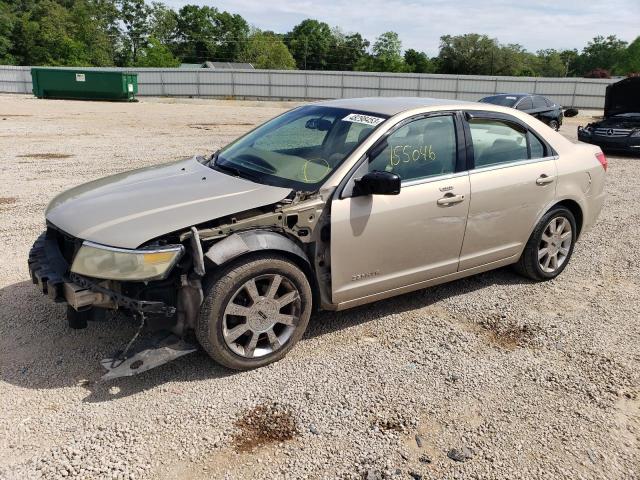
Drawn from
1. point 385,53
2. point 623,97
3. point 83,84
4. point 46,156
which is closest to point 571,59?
point 385,53

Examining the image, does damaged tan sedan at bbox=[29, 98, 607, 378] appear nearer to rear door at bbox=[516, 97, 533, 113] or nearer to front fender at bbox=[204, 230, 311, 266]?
front fender at bbox=[204, 230, 311, 266]

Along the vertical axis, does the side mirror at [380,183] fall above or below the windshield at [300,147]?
below

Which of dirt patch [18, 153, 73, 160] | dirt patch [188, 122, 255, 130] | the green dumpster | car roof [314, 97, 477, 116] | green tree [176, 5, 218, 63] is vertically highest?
green tree [176, 5, 218, 63]

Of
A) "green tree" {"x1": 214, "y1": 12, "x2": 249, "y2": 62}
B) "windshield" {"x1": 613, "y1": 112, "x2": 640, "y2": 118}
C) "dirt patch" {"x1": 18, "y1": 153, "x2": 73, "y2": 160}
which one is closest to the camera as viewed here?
"dirt patch" {"x1": 18, "y1": 153, "x2": 73, "y2": 160}

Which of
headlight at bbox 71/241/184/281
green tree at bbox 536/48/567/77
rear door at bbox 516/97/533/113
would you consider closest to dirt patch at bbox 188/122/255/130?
rear door at bbox 516/97/533/113

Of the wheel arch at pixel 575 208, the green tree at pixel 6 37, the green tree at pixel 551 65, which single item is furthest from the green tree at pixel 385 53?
the wheel arch at pixel 575 208

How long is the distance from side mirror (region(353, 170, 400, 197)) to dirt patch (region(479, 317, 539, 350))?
1.41 m

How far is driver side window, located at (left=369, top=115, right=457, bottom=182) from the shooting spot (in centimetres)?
381

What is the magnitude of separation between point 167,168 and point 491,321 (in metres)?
2.85

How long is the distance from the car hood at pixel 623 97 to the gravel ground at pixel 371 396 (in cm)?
1069

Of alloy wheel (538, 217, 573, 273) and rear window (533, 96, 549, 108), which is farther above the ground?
rear window (533, 96, 549, 108)

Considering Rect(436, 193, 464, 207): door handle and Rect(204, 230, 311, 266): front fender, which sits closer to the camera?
Rect(204, 230, 311, 266): front fender

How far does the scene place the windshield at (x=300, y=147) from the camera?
3.68 metres

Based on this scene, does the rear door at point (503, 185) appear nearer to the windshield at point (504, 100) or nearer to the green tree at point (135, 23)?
the windshield at point (504, 100)
